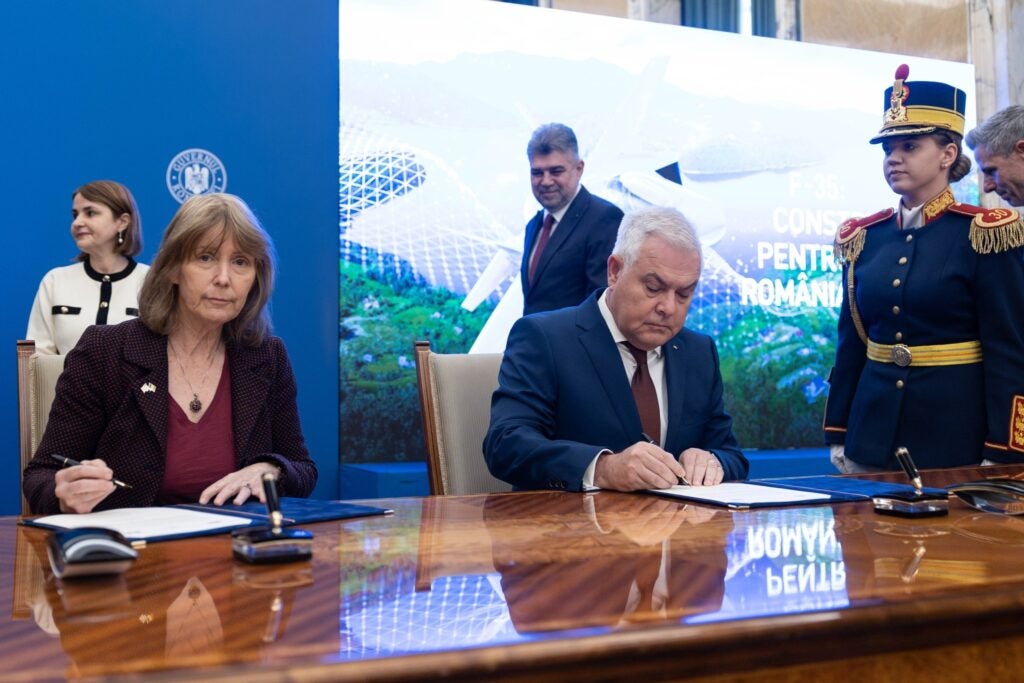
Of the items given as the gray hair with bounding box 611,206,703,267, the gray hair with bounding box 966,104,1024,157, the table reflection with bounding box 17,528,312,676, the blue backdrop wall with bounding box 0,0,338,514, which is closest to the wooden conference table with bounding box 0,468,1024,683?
the table reflection with bounding box 17,528,312,676

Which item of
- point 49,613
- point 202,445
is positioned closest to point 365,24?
point 202,445

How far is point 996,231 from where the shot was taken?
2.45 m

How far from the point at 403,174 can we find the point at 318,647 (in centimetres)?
442

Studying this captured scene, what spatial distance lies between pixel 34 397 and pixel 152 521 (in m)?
0.80

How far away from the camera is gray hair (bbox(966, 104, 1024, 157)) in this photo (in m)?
2.80

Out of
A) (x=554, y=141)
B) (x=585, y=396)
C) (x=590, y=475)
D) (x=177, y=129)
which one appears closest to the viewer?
(x=590, y=475)

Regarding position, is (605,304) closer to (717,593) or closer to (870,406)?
(870,406)

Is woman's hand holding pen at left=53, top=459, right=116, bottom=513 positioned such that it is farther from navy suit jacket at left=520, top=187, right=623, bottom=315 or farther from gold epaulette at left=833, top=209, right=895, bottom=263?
navy suit jacket at left=520, top=187, right=623, bottom=315

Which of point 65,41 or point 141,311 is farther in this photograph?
point 65,41

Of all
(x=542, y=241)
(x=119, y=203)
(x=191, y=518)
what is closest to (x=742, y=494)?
(x=191, y=518)

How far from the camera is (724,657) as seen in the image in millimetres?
771

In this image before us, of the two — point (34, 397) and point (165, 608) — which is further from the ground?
point (34, 397)

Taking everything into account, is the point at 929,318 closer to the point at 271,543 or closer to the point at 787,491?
the point at 787,491

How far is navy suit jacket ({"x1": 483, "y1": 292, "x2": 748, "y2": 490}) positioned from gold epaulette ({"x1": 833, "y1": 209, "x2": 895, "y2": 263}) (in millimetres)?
780
